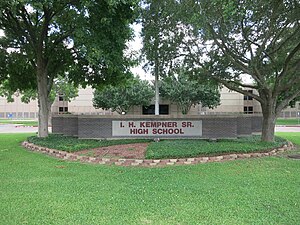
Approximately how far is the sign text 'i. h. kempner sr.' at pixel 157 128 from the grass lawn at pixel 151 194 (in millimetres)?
5242

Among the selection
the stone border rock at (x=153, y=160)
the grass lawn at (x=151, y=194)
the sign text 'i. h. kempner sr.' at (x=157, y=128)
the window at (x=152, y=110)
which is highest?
the window at (x=152, y=110)

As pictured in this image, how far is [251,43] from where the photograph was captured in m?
12.4

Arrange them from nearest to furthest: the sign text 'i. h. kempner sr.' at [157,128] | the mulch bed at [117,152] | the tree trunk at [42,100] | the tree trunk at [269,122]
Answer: the mulch bed at [117,152] < the tree trunk at [269,122] < the sign text 'i. h. kempner sr.' at [157,128] < the tree trunk at [42,100]

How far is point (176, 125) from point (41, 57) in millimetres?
7737

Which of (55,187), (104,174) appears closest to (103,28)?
(104,174)

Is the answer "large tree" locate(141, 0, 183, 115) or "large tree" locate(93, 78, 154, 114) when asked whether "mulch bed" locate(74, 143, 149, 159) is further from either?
"large tree" locate(93, 78, 154, 114)

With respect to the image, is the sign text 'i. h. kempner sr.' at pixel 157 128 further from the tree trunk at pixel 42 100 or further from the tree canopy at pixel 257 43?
the tree trunk at pixel 42 100

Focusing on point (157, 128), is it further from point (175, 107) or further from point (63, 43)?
point (175, 107)

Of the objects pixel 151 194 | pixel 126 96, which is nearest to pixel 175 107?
pixel 126 96

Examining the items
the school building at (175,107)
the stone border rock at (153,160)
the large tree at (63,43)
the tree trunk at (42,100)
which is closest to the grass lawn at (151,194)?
the stone border rock at (153,160)

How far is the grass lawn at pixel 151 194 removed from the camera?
4.40 m

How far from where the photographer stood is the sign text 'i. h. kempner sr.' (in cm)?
1372

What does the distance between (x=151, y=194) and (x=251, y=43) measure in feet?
31.0

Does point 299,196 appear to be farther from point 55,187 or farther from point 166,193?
point 55,187
